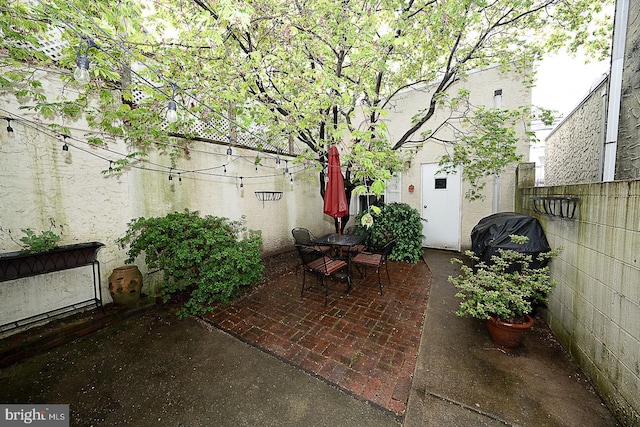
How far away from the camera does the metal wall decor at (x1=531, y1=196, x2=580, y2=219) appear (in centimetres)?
248

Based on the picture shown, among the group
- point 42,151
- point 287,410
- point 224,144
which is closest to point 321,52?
point 224,144

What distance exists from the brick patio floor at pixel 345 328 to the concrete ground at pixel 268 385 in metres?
0.12

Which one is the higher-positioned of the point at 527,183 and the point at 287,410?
the point at 527,183

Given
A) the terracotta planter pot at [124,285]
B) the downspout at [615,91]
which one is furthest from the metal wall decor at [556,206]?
the terracotta planter pot at [124,285]

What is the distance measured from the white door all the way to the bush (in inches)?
213

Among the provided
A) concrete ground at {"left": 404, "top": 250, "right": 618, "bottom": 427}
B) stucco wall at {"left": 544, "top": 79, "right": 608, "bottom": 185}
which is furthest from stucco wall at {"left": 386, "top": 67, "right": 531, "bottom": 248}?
concrete ground at {"left": 404, "top": 250, "right": 618, "bottom": 427}

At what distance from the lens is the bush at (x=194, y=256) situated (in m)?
3.32

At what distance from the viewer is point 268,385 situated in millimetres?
2168

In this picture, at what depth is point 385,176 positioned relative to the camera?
254 cm

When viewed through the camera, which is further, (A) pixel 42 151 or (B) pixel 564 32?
(B) pixel 564 32

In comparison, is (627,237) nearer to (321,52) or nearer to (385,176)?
(385,176)

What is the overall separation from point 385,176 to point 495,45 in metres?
4.29

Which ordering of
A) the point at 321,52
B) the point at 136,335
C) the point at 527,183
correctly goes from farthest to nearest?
1. the point at 527,183
2. the point at 321,52
3. the point at 136,335

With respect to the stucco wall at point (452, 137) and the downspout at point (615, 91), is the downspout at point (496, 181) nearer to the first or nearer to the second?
the stucco wall at point (452, 137)
